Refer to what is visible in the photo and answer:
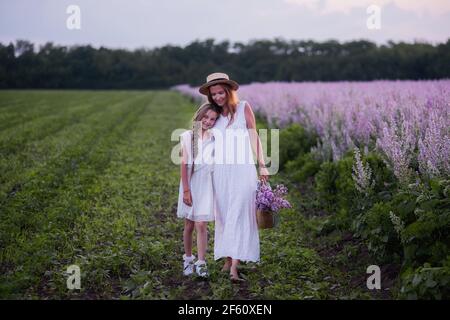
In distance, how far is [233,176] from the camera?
17.9 ft

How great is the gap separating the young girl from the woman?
8cm

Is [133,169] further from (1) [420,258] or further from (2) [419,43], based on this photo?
(2) [419,43]

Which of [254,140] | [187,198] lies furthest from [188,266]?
[254,140]

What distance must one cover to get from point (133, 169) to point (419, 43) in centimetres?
3882

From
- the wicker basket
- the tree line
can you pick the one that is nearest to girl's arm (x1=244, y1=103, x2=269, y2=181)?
the wicker basket

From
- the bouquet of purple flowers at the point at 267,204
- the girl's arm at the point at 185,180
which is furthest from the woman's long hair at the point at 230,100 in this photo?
the bouquet of purple flowers at the point at 267,204

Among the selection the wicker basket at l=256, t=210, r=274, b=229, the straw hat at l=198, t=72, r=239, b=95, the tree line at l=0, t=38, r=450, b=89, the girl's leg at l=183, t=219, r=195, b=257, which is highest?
the tree line at l=0, t=38, r=450, b=89

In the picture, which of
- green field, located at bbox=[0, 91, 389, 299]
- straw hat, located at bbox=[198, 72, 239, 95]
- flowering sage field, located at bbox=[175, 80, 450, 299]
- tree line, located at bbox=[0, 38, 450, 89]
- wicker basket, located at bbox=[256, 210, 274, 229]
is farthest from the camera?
tree line, located at bbox=[0, 38, 450, 89]

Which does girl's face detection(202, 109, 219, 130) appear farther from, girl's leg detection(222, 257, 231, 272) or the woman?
girl's leg detection(222, 257, 231, 272)

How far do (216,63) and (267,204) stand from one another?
285 feet

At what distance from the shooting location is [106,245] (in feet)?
21.8

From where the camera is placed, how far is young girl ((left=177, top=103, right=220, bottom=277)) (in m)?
5.52

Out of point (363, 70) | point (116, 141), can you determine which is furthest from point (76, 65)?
point (116, 141)

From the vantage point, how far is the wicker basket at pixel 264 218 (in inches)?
209
